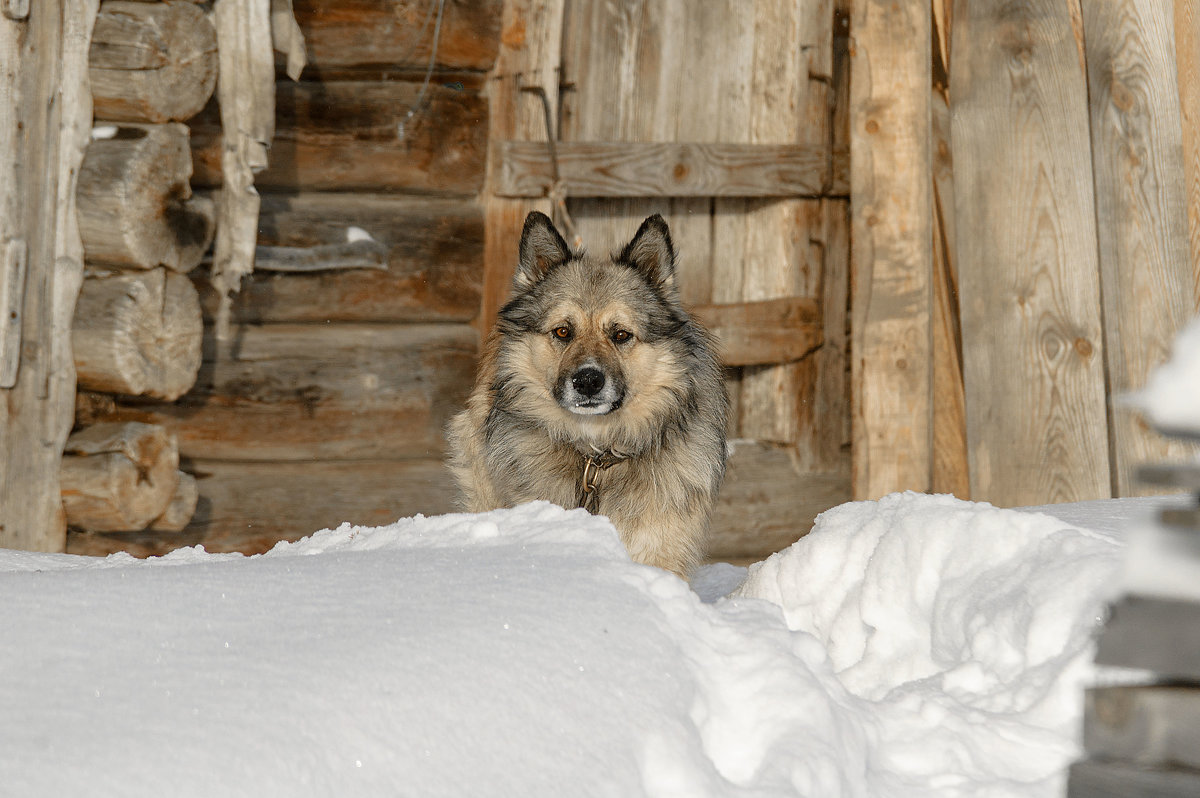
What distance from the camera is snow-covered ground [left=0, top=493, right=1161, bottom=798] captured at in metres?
1.34

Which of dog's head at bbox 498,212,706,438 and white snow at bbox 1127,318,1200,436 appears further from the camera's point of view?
dog's head at bbox 498,212,706,438

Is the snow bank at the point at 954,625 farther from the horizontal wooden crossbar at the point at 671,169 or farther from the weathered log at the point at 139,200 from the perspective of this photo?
the weathered log at the point at 139,200

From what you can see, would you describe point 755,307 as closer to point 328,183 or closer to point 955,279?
point 955,279

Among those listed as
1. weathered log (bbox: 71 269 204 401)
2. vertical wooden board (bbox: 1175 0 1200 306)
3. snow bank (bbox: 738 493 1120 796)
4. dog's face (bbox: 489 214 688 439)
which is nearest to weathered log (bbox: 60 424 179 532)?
weathered log (bbox: 71 269 204 401)

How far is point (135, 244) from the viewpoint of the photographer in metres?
4.13

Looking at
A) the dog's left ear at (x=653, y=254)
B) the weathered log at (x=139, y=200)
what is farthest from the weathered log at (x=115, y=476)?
the dog's left ear at (x=653, y=254)

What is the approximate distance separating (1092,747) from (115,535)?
4.13 m

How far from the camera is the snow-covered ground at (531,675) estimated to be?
1338 millimetres

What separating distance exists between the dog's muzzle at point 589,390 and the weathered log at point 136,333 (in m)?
1.82

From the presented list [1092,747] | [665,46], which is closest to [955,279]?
[665,46]

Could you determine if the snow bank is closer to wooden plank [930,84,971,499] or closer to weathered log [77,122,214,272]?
wooden plank [930,84,971,499]

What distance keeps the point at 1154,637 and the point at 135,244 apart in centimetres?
392

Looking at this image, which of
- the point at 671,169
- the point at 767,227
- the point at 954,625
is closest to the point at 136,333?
the point at 671,169

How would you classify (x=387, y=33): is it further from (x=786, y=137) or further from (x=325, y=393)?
(x=786, y=137)
